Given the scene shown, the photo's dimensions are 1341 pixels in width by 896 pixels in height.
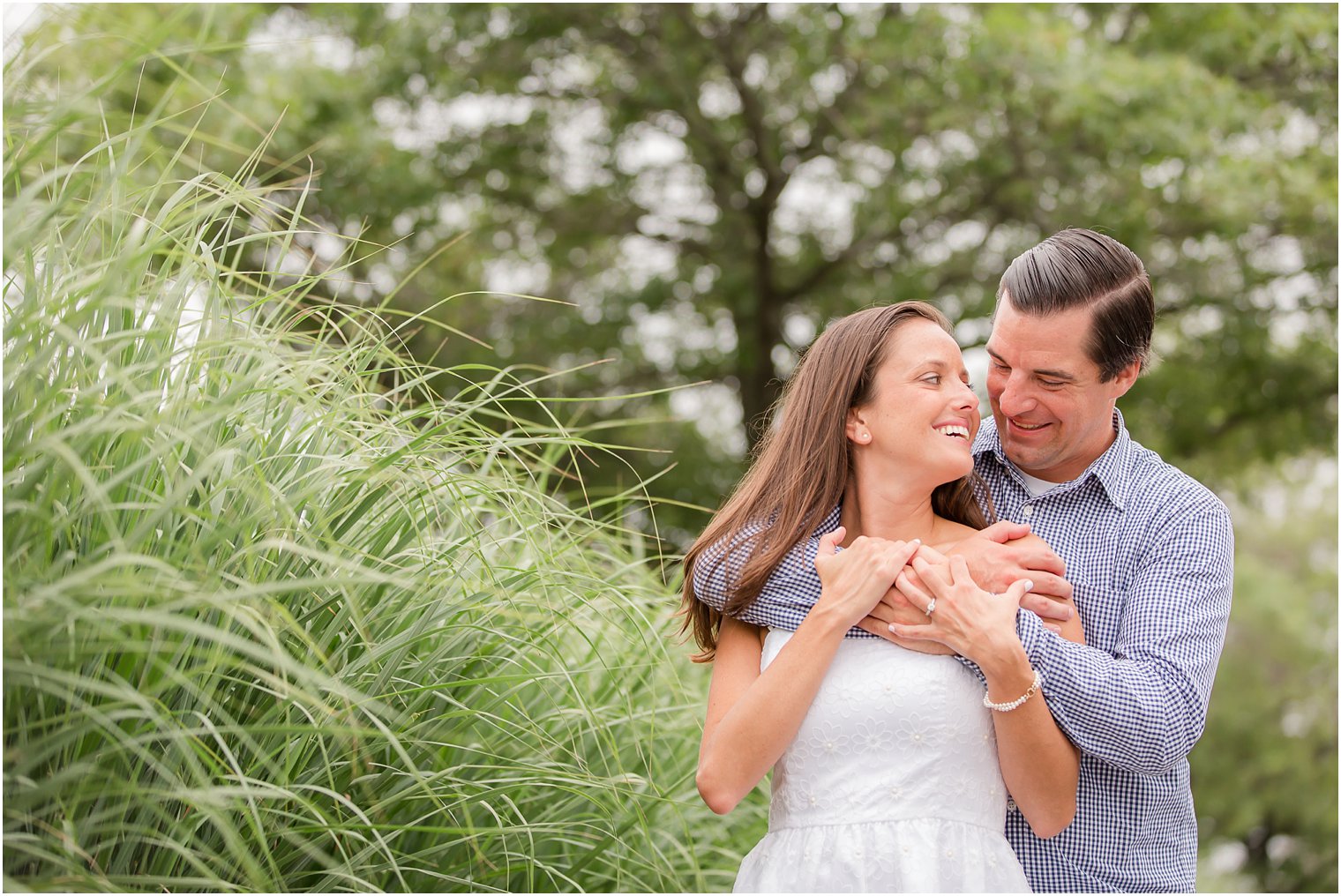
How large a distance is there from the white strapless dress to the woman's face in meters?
0.39

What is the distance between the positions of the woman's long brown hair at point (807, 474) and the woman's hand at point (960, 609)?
12.2 inches

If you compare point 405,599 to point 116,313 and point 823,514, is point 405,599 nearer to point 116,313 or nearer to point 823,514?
point 116,313

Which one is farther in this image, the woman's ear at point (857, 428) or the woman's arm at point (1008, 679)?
the woman's ear at point (857, 428)

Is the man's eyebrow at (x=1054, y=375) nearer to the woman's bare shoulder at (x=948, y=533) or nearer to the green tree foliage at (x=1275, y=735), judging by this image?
the woman's bare shoulder at (x=948, y=533)

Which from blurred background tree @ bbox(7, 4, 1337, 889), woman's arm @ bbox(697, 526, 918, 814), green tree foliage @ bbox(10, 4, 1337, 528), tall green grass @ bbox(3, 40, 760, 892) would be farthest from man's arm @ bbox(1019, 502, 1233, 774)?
green tree foliage @ bbox(10, 4, 1337, 528)

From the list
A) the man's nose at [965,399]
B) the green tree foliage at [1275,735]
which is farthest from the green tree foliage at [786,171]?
the green tree foliage at [1275,735]

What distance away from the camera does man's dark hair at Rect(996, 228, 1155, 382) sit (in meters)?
2.59

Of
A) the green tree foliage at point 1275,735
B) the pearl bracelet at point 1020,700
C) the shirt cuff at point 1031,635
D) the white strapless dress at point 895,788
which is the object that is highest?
the shirt cuff at point 1031,635

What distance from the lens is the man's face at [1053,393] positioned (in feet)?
8.43

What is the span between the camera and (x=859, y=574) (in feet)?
7.47

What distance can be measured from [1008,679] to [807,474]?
650 millimetres

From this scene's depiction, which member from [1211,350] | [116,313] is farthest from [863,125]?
[116,313]

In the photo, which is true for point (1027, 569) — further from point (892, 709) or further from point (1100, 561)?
point (892, 709)

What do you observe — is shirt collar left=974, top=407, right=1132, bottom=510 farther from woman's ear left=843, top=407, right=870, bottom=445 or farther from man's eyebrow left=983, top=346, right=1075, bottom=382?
woman's ear left=843, top=407, right=870, bottom=445
